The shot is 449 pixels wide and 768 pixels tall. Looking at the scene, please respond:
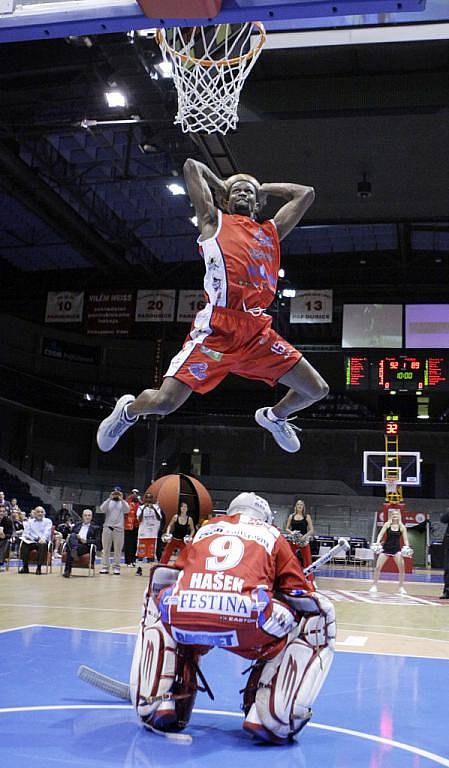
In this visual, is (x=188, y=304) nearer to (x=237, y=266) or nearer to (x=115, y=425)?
(x=115, y=425)

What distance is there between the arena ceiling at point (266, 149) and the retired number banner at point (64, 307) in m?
1.68

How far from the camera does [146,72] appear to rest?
1280 centimetres

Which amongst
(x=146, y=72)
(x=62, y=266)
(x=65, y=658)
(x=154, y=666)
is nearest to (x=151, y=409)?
(x=154, y=666)

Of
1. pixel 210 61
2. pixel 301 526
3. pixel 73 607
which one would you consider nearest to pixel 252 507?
pixel 210 61

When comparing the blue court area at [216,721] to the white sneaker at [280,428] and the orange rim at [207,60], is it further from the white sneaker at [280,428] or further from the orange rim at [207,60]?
the orange rim at [207,60]

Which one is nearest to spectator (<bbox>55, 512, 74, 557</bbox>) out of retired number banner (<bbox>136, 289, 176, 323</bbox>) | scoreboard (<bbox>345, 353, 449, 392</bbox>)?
retired number banner (<bbox>136, 289, 176, 323</bbox>)

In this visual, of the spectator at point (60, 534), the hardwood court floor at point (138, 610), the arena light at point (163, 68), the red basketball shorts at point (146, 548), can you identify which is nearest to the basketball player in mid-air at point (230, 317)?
the hardwood court floor at point (138, 610)

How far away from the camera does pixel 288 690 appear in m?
3.72

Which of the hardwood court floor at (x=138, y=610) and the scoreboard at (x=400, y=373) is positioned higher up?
the scoreboard at (x=400, y=373)

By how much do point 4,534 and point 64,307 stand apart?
7696 millimetres

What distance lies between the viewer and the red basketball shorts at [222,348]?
4.77 metres

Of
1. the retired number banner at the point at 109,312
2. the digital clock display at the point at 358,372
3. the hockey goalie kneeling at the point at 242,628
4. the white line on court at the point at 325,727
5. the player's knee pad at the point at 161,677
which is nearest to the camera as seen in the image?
the white line on court at the point at 325,727

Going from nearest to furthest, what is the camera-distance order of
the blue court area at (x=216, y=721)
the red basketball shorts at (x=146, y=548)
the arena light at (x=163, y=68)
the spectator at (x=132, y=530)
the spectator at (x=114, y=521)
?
the blue court area at (x=216, y=721) < the arena light at (x=163, y=68) < the spectator at (x=114, y=521) < the red basketball shorts at (x=146, y=548) < the spectator at (x=132, y=530)

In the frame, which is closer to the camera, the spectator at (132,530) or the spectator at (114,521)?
the spectator at (114,521)
